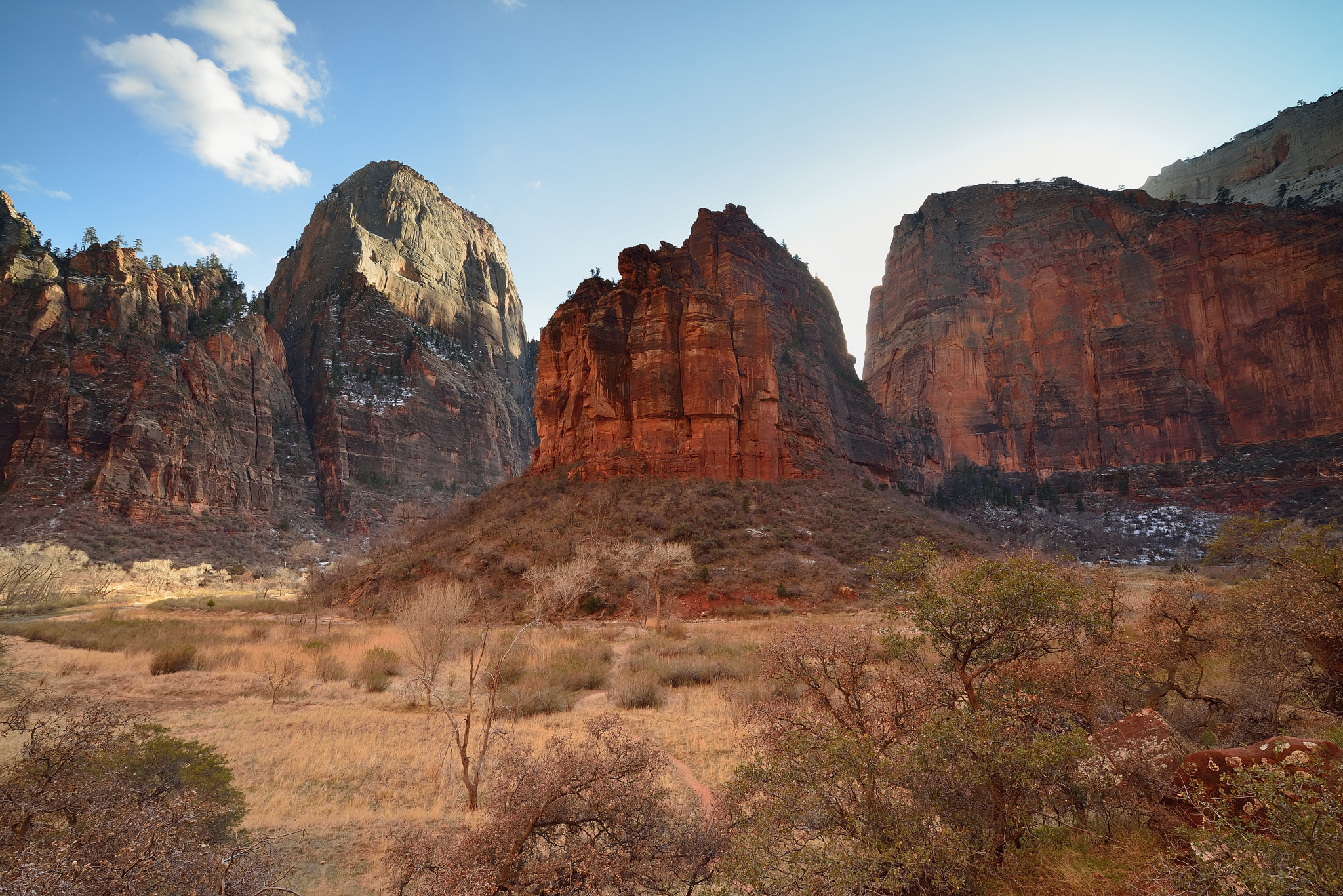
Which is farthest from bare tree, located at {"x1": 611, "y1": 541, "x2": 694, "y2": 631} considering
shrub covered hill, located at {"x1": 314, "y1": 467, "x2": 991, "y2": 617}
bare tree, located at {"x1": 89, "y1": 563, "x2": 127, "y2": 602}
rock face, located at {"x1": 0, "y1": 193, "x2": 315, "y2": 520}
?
rock face, located at {"x1": 0, "y1": 193, "x2": 315, "y2": 520}

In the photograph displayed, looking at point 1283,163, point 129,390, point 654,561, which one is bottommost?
point 654,561

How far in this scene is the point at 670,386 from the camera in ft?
127

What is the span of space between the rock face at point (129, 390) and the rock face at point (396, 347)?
826cm

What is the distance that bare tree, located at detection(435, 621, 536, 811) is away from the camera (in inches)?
300

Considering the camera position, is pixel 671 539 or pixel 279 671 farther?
pixel 671 539

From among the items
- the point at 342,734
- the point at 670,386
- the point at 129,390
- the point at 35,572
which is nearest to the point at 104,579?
the point at 35,572

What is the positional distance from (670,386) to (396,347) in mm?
61391

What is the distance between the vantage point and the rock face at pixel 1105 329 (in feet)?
189

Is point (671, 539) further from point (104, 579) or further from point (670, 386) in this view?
point (104, 579)

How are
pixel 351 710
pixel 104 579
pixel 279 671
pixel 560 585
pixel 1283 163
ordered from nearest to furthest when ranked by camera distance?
1. pixel 351 710
2. pixel 279 671
3. pixel 560 585
4. pixel 104 579
5. pixel 1283 163

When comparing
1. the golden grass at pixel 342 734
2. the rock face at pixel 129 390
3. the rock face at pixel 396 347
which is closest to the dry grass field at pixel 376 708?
the golden grass at pixel 342 734

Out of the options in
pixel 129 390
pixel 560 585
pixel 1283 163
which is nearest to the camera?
pixel 560 585

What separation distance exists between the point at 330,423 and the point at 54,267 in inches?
1144

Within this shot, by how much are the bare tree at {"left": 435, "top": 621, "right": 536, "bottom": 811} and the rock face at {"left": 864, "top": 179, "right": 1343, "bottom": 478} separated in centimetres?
6002
